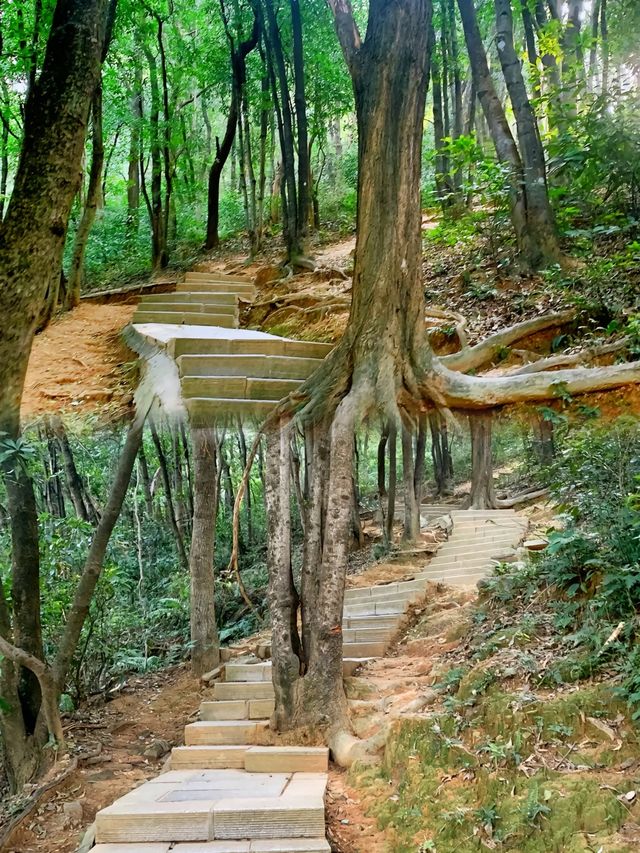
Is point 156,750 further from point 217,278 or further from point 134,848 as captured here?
point 217,278

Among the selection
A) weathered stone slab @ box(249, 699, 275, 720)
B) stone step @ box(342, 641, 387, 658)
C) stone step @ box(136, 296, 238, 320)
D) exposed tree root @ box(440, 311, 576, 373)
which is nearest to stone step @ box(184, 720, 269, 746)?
weathered stone slab @ box(249, 699, 275, 720)

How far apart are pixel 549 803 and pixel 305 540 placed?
2.26 meters

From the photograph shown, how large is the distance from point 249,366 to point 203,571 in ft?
11.2

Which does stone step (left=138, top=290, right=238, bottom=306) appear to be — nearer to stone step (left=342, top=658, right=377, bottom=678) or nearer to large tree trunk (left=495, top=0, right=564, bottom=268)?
large tree trunk (left=495, top=0, right=564, bottom=268)

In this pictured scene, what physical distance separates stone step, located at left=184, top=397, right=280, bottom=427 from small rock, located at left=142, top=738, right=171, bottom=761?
333 cm

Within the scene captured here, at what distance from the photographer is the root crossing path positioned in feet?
11.9

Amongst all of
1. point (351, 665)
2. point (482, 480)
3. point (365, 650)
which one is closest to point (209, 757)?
point (351, 665)

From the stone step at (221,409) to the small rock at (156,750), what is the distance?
3.33 metres

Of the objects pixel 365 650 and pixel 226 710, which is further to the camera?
pixel 365 650

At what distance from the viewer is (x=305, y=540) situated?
4.88 metres

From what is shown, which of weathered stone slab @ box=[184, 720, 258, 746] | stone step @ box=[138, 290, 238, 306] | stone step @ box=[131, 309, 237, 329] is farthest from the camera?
stone step @ box=[138, 290, 238, 306]

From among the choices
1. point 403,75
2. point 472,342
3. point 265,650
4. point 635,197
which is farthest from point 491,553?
point 403,75

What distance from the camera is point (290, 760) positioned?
4.51 metres

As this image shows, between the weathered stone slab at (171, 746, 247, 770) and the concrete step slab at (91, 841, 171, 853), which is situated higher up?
the concrete step slab at (91, 841, 171, 853)
